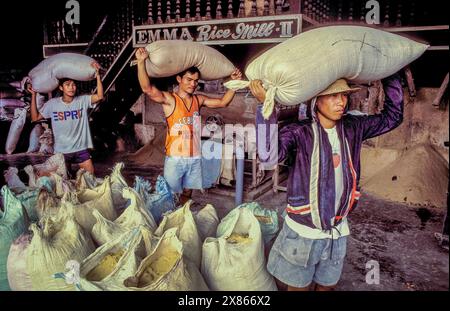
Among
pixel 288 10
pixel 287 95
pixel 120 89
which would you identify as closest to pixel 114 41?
pixel 120 89

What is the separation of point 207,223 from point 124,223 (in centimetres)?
58

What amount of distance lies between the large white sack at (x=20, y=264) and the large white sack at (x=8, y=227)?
24 cm

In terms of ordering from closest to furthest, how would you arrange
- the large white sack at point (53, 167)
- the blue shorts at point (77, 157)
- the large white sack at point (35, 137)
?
the large white sack at point (53, 167), the blue shorts at point (77, 157), the large white sack at point (35, 137)

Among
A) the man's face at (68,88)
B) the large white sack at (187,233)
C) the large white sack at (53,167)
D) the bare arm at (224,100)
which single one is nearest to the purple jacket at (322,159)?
the large white sack at (187,233)

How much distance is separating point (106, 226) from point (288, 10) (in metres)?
3.16

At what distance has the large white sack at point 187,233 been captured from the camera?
2.32 meters

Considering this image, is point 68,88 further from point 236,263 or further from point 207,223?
point 236,263

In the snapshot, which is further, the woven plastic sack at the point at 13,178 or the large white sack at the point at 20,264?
the woven plastic sack at the point at 13,178

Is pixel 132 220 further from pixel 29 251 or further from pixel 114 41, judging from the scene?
pixel 114 41

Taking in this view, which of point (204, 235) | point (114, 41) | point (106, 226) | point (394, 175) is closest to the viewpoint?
point (106, 226)

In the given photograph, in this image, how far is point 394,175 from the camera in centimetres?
527

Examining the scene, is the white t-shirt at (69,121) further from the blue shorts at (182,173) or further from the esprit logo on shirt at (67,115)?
the blue shorts at (182,173)

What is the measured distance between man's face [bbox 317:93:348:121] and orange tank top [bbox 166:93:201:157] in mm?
1708
